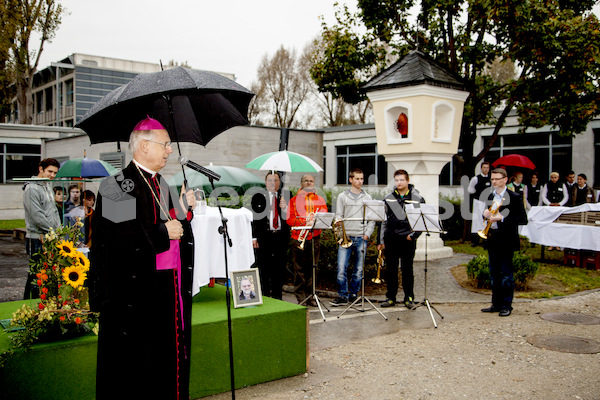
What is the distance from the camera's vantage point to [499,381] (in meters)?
5.39

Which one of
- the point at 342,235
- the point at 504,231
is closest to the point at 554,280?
the point at 504,231

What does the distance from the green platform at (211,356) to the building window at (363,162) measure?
74.7ft

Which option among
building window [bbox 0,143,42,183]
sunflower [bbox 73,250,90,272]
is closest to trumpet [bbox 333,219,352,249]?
sunflower [bbox 73,250,90,272]

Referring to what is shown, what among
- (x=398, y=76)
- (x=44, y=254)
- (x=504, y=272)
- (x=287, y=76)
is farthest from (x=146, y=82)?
(x=287, y=76)

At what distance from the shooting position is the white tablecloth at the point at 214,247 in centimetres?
632

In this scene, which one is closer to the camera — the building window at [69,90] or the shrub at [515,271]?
the shrub at [515,271]

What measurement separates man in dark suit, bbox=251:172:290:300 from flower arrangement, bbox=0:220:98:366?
400cm

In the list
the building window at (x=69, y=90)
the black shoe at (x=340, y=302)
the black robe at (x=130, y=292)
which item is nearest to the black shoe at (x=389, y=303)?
the black shoe at (x=340, y=302)

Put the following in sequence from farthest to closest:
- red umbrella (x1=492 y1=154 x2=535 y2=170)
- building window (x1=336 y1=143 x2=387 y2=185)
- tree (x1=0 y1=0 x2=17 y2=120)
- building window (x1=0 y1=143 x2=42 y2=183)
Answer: building window (x1=336 y1=143 x2=387 y2=185) < tree (x1=0 y1=0 x2=17 y2=120) < building window (x1=0 y1=143 x2=42 y2=183) < red umbrella (x1=492 y1=154 x2=535 y2=170)

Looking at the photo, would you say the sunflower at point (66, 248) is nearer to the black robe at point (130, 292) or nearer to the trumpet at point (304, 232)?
the black robe at point (130, 292)

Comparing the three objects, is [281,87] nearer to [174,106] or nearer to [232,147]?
[232,147]

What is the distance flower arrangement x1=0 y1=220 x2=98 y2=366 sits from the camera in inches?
166

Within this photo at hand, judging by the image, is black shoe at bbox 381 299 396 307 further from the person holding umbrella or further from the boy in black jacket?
the person holding umbrella

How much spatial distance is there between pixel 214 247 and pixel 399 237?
316cm
